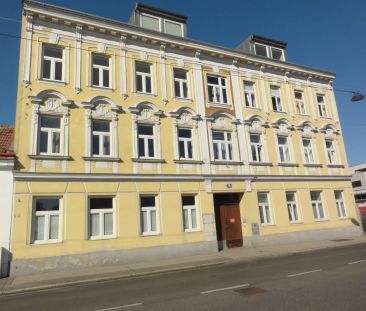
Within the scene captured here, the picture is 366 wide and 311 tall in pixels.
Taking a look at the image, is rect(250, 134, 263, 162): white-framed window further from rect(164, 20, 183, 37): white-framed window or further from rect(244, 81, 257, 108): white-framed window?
rect(164, 20, 183, 37): white-framed window

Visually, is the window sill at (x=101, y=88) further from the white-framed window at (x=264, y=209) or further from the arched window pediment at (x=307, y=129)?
the arched window pediment at (x=307, y=129)

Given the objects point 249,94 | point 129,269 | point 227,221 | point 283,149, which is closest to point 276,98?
point 249,94

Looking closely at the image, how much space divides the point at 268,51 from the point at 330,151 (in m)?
8.55

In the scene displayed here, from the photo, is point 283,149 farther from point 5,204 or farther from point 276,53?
point 5,204

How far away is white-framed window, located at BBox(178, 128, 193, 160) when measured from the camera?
54.1 ft

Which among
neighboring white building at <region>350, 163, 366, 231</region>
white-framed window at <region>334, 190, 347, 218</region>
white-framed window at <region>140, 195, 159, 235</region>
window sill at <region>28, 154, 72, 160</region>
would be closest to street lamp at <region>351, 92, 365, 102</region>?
white-framed window at <region>334, 190, 347, 218</region>

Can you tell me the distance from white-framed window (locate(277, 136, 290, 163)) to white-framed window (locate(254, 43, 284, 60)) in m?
6.67

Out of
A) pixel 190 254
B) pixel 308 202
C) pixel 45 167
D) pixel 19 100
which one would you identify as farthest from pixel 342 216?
pixel 19 100

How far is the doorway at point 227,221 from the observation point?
16766 millimetres

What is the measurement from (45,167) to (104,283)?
5.86 metres

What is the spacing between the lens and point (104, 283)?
998 cm

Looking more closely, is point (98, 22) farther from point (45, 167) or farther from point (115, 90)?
point (45, 167)

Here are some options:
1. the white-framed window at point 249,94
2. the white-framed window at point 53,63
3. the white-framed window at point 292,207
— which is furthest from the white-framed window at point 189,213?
the white-framed window at point 53,63

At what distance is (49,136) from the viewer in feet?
45.1
